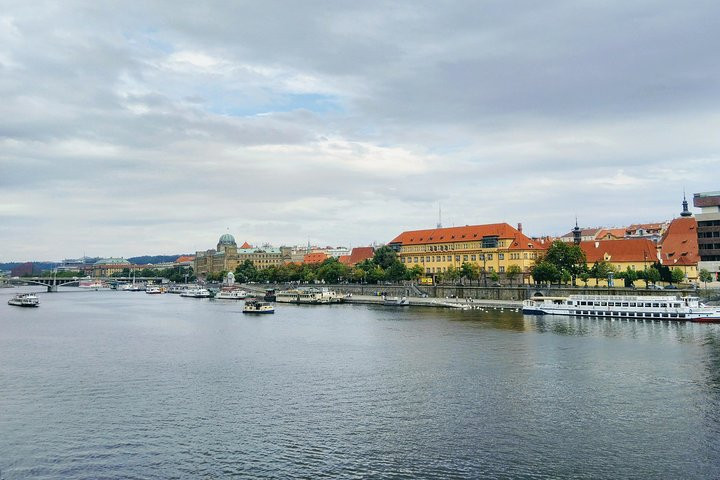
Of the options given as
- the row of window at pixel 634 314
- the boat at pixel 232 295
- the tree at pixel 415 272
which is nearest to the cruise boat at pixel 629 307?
the row of window at pixel 634 314

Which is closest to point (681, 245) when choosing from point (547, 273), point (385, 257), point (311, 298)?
point (547, 273)

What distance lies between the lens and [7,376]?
43438 millimetres

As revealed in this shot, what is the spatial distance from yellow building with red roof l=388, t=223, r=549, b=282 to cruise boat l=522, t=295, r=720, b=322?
3280 centimetres

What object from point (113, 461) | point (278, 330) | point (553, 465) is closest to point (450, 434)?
point (553, 465)

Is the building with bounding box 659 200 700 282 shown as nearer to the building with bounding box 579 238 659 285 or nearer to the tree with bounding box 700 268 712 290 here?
the building with bounding box 579 238 659 285

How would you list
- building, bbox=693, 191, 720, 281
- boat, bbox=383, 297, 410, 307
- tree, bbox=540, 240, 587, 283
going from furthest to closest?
boat, bbox=383, 297, 410, 307, tree, bbox=540, 240, 587, 283, building, bbox=693, 191, 720, 281

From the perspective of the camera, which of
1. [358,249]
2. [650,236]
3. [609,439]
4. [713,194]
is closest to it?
[609,439]

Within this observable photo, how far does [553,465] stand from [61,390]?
28.6 metres

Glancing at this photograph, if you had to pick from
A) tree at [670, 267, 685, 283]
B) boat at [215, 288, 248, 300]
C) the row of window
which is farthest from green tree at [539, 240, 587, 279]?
boat at [215, 288, 248, 300]

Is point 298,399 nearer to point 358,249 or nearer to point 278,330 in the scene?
point 278,330

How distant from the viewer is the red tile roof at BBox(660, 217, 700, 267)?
4031 inches

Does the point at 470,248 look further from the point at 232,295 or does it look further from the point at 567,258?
the point at 232,295

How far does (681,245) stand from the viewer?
106 m

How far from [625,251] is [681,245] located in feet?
29.1
